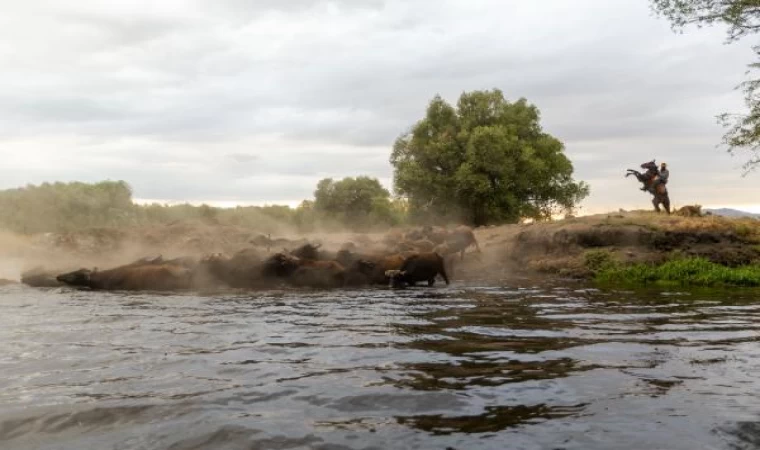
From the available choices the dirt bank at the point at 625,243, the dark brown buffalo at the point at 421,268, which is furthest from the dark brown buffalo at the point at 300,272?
the dirt bank at the point at 625,243

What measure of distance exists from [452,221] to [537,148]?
1093 centimetres

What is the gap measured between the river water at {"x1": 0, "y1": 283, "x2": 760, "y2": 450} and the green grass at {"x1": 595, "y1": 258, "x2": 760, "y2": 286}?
7.92 m

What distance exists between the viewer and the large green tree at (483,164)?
49094 millimetres

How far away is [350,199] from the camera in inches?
3086

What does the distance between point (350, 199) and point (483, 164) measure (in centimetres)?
3220

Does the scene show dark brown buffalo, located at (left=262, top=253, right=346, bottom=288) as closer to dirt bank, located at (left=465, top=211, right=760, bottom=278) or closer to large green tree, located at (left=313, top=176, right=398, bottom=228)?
dirt bank, located at (left=465, top=211, right=760, bottom=278)

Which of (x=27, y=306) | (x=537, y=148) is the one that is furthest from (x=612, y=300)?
(x=537, y=148)

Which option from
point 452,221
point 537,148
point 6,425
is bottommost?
point 6,425

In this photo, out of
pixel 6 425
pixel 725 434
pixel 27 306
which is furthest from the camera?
pixel 27 306

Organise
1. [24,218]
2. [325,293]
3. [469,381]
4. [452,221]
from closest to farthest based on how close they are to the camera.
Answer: [469,381]
[325,293]
[24,218]
[452,221]

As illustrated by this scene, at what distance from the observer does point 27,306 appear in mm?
16031

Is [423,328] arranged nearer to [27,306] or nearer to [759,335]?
[759,335]

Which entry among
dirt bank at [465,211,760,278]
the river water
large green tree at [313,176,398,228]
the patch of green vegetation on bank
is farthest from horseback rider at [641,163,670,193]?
large green tree at [313,176,398,228]

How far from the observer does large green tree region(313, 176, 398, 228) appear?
252 ft
